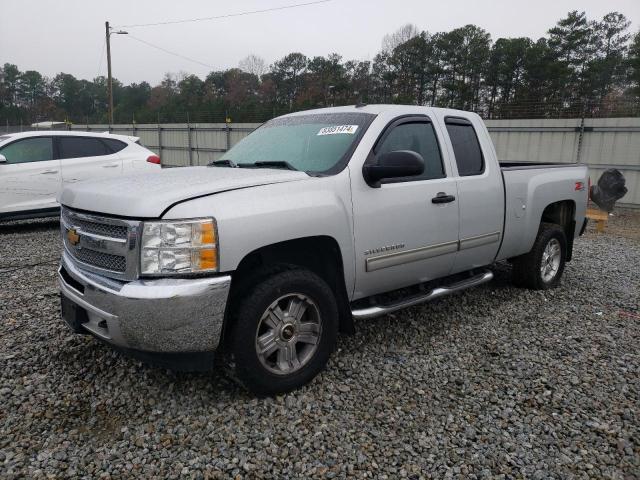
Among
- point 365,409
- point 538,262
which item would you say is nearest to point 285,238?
point 365,409

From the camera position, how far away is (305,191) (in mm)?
3006

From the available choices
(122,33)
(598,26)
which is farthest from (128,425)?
(598,26)

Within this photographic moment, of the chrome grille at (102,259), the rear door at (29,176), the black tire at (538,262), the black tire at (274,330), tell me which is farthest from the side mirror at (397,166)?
the rear door at (29,176)

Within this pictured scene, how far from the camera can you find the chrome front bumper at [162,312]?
250 cm

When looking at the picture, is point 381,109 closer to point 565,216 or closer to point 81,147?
point 565,216

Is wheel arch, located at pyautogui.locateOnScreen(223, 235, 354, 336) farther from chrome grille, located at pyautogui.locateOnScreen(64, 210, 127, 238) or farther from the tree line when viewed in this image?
the tree line

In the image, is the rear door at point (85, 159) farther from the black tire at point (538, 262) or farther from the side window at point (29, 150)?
the black tire at point (538, 262)

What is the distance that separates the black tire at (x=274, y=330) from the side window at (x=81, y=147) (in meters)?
6.74

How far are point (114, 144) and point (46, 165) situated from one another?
46.9 inches

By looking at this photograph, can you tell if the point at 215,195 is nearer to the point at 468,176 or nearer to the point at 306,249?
the point at 306,249

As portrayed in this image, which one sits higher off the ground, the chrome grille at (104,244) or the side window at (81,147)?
the side window at (81,147)

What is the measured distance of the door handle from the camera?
12.2 ft

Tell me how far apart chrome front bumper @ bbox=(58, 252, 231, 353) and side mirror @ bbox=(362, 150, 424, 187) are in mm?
1238

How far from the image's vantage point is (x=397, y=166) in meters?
3.16
